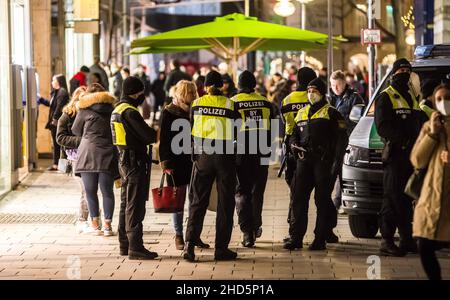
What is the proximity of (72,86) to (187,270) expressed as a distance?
16.5 meters

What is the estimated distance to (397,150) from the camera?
12250mm

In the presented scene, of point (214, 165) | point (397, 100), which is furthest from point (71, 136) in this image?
point (397, 100)

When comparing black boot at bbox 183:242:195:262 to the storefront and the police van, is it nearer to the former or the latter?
the police van

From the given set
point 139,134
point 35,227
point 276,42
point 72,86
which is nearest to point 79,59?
point 72,86

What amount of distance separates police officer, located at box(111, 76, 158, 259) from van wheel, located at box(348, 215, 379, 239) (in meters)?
2.56

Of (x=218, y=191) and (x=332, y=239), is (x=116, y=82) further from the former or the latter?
(x=218, y=191)

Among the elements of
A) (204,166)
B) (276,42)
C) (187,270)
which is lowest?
(187,270)

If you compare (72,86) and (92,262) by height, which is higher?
(72,86)

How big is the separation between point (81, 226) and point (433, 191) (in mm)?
5968

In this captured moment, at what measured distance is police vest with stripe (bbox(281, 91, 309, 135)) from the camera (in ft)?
44.3

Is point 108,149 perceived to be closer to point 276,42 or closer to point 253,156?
point 253,156

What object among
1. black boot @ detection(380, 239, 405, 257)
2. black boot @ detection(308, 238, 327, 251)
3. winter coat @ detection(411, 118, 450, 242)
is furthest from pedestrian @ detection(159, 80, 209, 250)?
winter coat @ detection(411, 118, 450, 242)

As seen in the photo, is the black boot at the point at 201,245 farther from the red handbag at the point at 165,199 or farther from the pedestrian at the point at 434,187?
the pedestrian at the point at 434,187

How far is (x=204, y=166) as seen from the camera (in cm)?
1222
